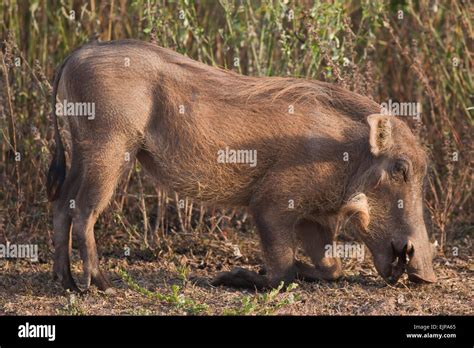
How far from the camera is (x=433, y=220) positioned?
6.09m

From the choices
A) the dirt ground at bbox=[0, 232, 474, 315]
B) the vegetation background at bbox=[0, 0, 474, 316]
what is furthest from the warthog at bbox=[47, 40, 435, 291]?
the vegetation background at bbox=[0, 0, 474, 316]

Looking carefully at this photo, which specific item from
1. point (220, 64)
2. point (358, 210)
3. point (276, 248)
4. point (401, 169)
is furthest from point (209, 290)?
point (220, 64)

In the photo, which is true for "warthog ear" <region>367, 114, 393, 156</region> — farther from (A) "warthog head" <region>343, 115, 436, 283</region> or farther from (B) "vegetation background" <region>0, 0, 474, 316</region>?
(B) "vegetation background" <region>0, 0, 474, 316</region>

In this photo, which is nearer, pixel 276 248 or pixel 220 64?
pixel 276 248

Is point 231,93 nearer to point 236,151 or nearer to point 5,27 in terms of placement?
point 236,151

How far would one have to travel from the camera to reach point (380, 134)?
16.6ft

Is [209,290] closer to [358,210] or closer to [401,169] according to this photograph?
[358,210]

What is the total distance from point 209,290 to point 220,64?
234 centimetres

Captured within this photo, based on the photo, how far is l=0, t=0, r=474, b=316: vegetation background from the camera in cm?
605

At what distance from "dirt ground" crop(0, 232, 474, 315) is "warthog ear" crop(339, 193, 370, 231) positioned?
363 mm

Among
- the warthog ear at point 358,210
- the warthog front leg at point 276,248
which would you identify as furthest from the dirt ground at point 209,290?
the warthog ear at point 358,210

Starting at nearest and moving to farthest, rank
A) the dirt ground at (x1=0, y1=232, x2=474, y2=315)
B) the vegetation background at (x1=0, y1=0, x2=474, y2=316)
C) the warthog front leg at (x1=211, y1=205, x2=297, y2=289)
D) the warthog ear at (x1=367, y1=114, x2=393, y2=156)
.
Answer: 1. the dirt ground at (x1=0, y1=232, x2=474, y2=315)
2. the warthog ear at (x1=367, y1=114, x2=393, y2=156)
3. the warthog front leg at (x1=211, y1=205, x2=297, y2=289)
4. the vegetation background at (x1=0, y1=0, x2=474, y2=316)

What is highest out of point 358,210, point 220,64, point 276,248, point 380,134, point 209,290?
point 220,64

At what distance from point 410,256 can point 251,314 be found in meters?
1.03
